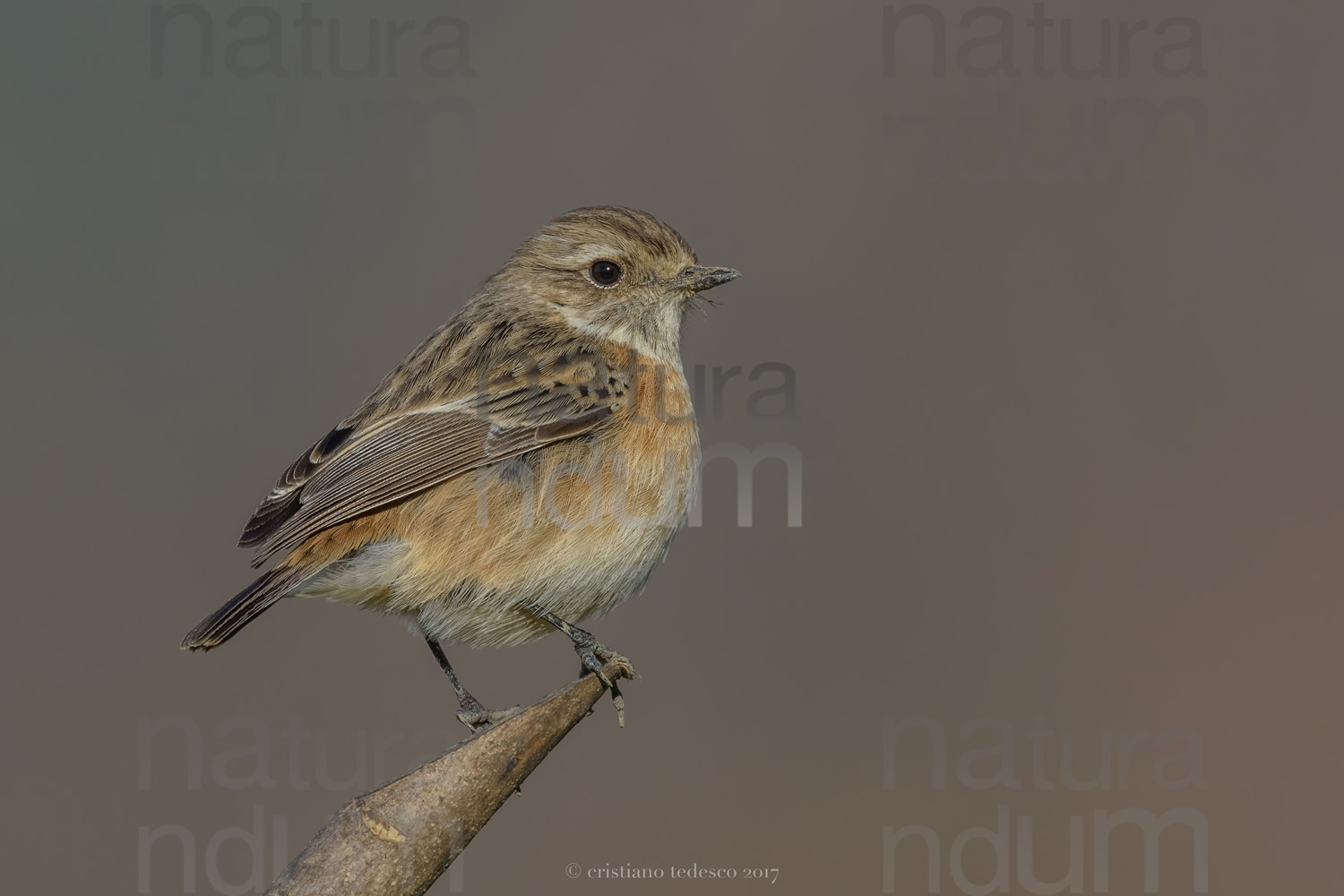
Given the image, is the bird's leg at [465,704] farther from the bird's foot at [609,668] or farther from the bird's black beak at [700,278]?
the bird's black beak at [700,278]

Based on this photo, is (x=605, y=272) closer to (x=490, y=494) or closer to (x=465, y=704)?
(x=490, y=494)

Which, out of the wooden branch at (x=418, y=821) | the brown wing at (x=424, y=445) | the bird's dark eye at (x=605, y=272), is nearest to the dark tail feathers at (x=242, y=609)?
the brown wing at (x=424, y=445)

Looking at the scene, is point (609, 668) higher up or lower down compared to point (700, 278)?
lower down

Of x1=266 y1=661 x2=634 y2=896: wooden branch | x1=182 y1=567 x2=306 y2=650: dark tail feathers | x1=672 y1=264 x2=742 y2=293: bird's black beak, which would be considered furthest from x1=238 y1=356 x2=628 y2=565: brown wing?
x1=266 y1=661 x2=634 y2=896: wooden branch

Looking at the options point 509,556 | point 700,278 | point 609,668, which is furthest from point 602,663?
point 700,278

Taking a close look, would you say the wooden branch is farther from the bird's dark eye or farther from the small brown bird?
the bird's dark eye

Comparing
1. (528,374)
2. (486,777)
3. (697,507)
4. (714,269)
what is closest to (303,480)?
(528,374)
